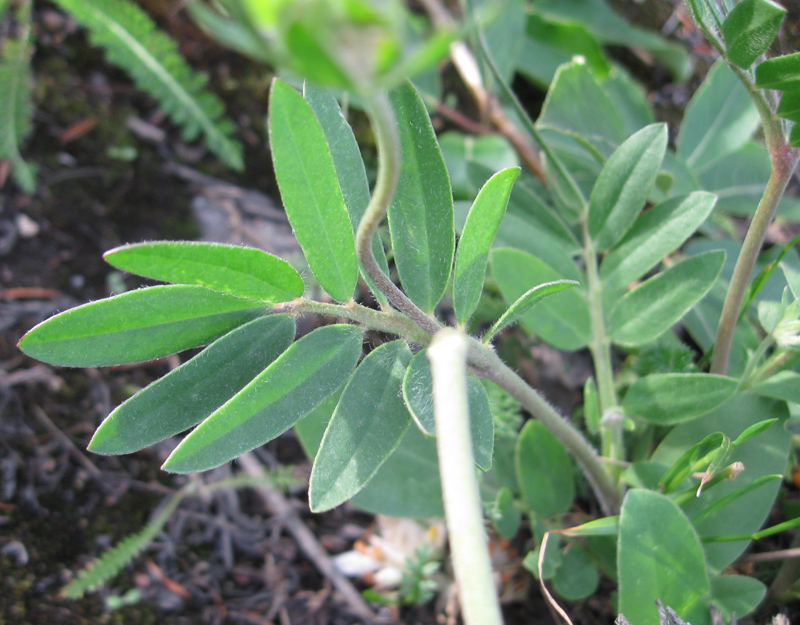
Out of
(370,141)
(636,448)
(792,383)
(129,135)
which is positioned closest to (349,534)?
(636,448)

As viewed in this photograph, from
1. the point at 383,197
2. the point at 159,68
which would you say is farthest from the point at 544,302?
the point at 159,68

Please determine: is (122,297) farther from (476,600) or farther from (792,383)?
(792,383)

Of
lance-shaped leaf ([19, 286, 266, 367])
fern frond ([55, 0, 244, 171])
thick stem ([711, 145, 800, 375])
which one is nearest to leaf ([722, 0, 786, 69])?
thick stem ([711, 145, 800, 375])

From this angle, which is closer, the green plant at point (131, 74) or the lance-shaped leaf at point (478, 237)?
the lance-shaped leaf at point (478, 237)

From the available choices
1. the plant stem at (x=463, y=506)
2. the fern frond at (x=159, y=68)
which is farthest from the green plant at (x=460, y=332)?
the fern frond at (x=159, y=68)

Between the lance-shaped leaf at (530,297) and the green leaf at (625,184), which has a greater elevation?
the green leaf at (625,184)

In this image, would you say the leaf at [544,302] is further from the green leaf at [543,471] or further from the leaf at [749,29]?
the leaf at [749,29]

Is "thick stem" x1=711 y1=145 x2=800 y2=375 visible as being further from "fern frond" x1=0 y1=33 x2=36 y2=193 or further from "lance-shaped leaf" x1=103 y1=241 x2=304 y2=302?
"fern frond" x1=0 y1=33 x2=36 y2=193
